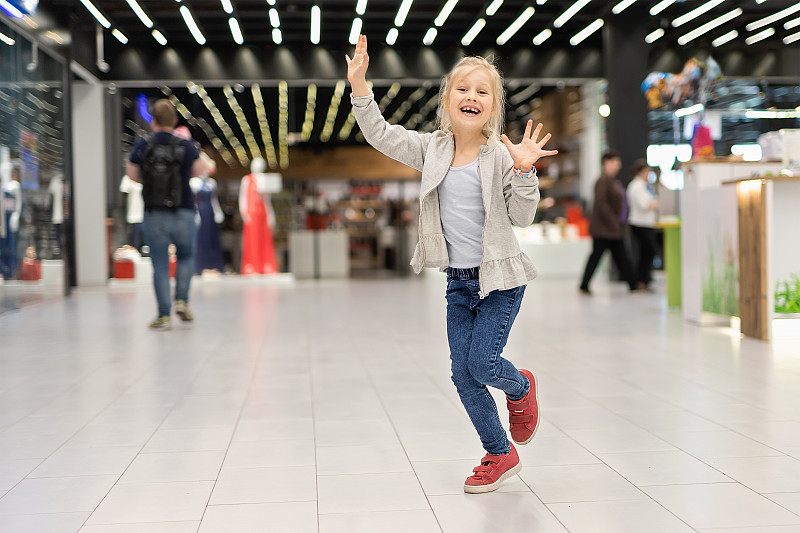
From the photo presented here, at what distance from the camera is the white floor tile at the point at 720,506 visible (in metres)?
2.15

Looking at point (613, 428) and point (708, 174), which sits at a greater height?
point (708, 174)

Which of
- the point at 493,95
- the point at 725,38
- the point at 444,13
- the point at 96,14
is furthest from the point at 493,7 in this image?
the point at 493,95

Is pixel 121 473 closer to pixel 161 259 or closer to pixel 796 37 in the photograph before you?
pixel 161 259

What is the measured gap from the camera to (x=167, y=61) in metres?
11.9

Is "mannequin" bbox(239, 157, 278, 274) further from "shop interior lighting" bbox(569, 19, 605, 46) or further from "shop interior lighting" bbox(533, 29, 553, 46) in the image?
"shop interior lighting" bbox(569, 19, 605, 46)

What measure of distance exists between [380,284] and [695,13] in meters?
5.36

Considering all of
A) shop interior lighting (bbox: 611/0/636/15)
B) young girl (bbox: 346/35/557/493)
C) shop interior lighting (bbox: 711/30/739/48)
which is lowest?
young girl (bbox: 346/35/557/493)

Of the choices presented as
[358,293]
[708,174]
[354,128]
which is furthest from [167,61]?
[708,174]

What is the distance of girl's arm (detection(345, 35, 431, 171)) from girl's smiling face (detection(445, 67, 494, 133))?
5.8 inches

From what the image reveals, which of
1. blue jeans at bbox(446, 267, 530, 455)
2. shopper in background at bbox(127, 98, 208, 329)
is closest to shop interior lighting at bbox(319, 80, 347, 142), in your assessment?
shopper in background at bbox(127, 98, 208, 329)

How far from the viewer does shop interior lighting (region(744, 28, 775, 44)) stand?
11109 millimetres

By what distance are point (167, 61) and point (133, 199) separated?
1987 mm

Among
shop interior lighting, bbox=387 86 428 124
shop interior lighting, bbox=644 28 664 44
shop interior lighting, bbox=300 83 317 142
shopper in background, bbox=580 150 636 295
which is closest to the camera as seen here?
shopper in background, bbox=580 150 636 295

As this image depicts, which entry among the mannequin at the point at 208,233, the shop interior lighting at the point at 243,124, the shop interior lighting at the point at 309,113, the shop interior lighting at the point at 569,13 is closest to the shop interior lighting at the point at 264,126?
the shop interior lighting at the point at 243,124
